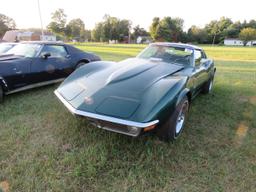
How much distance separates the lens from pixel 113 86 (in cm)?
264

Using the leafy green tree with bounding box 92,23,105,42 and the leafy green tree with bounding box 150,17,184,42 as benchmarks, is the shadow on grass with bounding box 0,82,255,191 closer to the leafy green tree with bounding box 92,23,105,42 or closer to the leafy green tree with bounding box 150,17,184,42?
the leafy green tree with bounding box 150,17,184,42

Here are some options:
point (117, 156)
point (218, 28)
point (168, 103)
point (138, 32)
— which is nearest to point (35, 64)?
point (117, 156)

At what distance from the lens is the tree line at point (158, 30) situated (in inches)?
2571

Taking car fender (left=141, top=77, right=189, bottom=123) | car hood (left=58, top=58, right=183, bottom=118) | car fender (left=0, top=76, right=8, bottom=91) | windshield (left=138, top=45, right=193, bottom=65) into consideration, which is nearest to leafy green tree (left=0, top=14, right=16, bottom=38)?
car fender (left=0, top=76, right=8, bottom=91)

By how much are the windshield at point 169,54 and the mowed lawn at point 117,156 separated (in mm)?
1132

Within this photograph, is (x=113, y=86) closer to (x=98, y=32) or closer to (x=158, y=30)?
(x=158, y=30)

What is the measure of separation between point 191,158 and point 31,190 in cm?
184

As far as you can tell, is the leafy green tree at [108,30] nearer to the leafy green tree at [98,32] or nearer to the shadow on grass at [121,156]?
the leafy green tree at [98,32]

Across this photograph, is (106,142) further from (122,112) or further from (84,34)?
(84,34)

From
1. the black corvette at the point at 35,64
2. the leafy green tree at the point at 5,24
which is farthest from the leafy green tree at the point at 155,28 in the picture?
the black corvette at the point at 35,64

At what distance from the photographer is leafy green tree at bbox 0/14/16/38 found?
200 feet

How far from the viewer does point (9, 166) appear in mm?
2170

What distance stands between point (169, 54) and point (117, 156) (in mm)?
2477

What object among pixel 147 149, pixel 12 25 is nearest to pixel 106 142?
pixel 147 149
